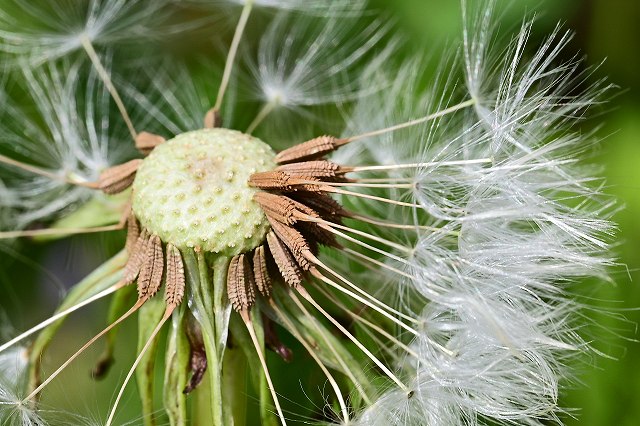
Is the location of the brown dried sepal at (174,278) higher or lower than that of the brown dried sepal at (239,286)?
higher

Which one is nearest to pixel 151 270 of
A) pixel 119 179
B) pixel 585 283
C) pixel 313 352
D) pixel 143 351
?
pixel 143 351

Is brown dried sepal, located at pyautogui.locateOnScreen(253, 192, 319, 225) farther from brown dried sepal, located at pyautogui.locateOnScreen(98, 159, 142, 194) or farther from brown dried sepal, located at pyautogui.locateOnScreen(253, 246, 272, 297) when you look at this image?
brown dried sepal, located at pyautogui.locateOnScreen(98, 159, 142, 194)

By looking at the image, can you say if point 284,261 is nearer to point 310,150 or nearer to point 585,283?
point 310,150

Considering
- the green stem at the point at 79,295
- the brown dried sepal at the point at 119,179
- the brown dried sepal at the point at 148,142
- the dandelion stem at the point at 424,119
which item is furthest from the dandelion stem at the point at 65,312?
the dandelion stem at the point at 424,119

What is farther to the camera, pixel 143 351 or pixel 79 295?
pixel 79 295

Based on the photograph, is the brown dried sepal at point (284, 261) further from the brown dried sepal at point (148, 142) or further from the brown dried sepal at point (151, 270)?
the brown dried sepal at point (148, 142)

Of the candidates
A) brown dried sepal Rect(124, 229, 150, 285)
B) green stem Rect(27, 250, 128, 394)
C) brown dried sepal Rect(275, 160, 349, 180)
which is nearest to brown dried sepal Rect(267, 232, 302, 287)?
brown dried sepal Rect(275, 160, 349, 180)

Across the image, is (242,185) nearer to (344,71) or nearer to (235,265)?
(235,265)
